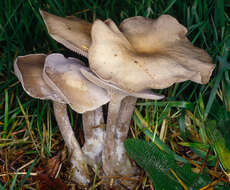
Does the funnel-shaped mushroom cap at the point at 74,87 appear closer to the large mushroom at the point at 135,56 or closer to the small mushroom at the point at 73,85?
the small mushroom at the point at 73,85

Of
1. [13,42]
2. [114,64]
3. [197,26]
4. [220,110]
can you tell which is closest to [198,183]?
[220,110]

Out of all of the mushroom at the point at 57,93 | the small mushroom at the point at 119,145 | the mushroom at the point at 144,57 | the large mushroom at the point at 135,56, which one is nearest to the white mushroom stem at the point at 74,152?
the mushroom at the point at 57,93

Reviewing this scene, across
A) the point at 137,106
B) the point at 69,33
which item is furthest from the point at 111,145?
the point at 69,33

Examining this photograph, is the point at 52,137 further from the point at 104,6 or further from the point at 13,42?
the point at 104,6

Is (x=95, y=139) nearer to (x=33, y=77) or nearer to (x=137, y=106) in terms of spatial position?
(x=137, y=106)

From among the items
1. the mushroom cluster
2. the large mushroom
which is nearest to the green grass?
the mushroom cluster

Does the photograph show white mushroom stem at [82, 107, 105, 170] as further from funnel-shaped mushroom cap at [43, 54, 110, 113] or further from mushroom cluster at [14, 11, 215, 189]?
funnel-shaped mushroom cap at [43, 54, 110, 113]

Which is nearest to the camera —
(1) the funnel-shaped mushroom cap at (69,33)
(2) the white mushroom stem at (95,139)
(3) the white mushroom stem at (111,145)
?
(1) the funnel-shaped mushroom cap at (69,33)

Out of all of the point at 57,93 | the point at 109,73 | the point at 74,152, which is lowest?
the point at 74,152
